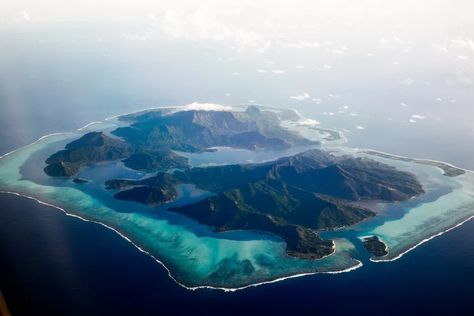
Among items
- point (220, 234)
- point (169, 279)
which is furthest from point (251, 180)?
point (169, 279)

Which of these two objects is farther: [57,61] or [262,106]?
[57,61]

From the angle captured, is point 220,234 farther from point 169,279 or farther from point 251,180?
point 251,180

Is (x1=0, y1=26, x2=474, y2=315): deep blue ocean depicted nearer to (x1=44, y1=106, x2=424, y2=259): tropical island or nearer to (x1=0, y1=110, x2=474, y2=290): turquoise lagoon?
(x1=0, y1=110, x2=474, y2=290): turquoise lagoon

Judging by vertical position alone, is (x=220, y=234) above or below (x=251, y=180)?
below

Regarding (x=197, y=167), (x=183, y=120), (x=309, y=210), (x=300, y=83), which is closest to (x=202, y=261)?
(x=309, y=210)

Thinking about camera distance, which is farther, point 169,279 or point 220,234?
point 220,234

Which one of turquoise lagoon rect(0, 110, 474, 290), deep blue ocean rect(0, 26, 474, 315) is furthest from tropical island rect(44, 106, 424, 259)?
deep blue ocean rect(0, 26, 474, 315)

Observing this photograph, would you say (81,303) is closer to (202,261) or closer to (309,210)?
(202,261)

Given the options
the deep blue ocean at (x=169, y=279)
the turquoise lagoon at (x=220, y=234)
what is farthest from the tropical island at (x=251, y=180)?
the deep blue ocean at (x=169, y=279)

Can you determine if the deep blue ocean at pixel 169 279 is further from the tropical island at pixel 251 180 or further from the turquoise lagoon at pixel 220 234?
the tropical island at pixel 251 180
